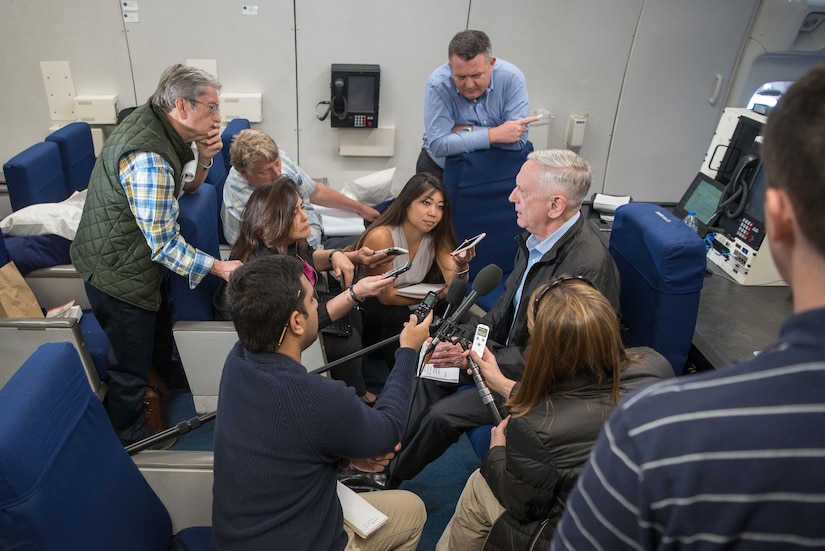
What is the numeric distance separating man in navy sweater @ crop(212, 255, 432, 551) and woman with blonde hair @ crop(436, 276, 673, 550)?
14.1 inches

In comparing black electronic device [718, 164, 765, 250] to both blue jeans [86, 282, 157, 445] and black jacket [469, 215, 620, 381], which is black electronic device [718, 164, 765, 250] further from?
blue jeans [86, 282, 157, 445]

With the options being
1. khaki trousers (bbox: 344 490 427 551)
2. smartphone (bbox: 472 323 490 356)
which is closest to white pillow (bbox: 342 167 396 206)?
smartphone (bbox: 472 323 490 356)

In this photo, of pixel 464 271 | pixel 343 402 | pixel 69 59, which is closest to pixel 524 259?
pixel 464 271

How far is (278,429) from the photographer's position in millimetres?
1189

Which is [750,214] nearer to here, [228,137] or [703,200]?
[703,200]

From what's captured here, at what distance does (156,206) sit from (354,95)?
7.43ft

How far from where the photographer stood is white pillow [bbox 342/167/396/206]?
3.76 meters

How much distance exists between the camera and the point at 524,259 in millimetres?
2182

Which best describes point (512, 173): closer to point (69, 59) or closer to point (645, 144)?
point (645, 144)

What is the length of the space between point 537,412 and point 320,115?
3.14 metres

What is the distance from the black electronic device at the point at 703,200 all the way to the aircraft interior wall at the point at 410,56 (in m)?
1.56

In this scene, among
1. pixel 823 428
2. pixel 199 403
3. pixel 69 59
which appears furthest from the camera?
pixel 69 59

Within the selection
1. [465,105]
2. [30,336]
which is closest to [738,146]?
[465,105]

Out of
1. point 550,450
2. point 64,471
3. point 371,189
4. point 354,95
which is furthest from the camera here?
point 354,95
